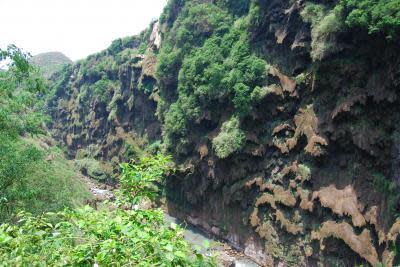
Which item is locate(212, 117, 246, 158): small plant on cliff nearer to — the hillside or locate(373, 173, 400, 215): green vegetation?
locate(373, 173, 400, 215): green vegetation

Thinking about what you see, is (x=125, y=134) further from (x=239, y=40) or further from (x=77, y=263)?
(x=77, y=263)

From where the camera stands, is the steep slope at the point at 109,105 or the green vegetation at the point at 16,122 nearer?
the green vegetation at the point at 16,122

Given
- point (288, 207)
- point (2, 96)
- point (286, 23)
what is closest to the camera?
point (2, 96)

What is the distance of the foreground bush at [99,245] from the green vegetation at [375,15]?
21624 millimetres

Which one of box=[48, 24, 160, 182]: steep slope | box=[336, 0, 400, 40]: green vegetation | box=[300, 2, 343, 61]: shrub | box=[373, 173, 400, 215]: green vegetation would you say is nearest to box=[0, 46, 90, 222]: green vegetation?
box=[373, 173, 400, 215]: green vegetation

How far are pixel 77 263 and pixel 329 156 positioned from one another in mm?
25077

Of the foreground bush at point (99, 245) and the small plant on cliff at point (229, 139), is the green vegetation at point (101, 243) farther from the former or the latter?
the small plant on cliff at point (229, 139)

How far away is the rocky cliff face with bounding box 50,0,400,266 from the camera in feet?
76.0

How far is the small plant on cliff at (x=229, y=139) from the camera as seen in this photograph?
33.6 meters

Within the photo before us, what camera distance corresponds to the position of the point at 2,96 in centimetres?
1158

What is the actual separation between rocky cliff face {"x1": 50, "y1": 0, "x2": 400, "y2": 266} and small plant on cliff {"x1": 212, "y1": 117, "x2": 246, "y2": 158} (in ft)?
0.36

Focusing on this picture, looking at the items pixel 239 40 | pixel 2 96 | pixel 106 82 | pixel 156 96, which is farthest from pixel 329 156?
pixel 106 82

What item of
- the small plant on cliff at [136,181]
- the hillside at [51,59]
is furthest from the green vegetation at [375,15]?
the hillside at [51,59]

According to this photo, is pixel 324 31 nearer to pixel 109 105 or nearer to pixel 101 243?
pixel 101 243
